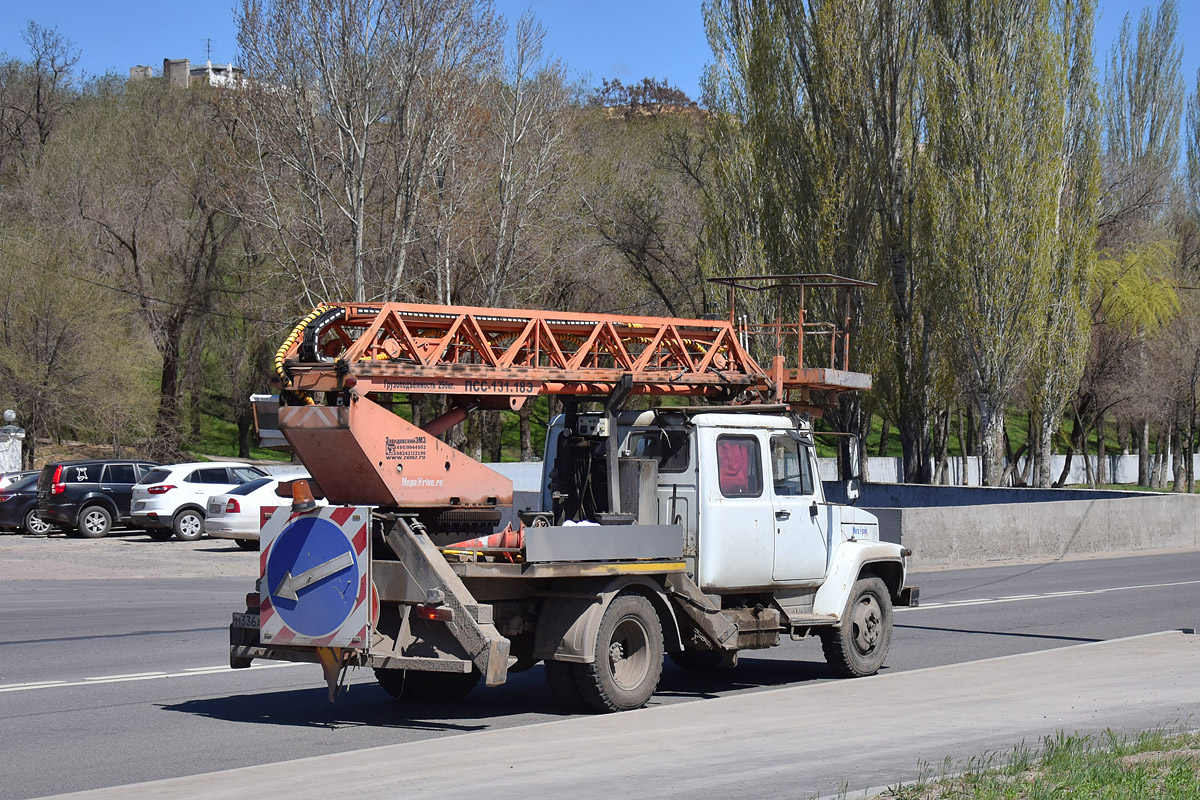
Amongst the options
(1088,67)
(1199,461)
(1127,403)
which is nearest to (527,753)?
(1088,67)

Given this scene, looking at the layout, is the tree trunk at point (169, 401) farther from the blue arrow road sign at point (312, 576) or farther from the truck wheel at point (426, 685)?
the blue arrow road sign at point (312, 576)

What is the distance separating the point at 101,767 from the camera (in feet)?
25.5

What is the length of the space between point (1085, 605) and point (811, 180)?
2448 cm

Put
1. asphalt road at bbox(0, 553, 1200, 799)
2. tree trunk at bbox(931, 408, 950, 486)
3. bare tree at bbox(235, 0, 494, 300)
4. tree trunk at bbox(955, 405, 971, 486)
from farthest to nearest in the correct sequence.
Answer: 1. tree trunk at bbox(955, 405, 971, 486)
2. tree trunk at bbox(931, 408, 950, 486)
3. bare tree at bbox(235, 0, 494, 300)
4. asphalt road at bbox(0, 553, 1200, 799)

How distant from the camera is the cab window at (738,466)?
10602 millimetres

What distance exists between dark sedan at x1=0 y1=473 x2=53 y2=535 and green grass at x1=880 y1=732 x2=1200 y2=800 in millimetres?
27919

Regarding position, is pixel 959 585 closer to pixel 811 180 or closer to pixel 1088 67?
pixel 811 180

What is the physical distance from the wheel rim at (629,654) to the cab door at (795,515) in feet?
5.41

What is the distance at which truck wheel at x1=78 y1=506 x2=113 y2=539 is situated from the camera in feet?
97.4

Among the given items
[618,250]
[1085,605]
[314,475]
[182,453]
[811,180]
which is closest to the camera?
[314,475]

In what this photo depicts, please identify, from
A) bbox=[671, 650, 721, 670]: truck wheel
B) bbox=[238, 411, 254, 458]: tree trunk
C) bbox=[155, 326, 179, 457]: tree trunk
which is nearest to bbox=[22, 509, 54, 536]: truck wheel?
bbox=[155, 326, 179, 457]: tree trunk

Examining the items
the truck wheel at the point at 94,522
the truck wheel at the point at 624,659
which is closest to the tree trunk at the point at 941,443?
the truck wheel at the point at 94,522

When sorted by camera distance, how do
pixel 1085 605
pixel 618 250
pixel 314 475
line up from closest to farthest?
1. pixel 314 475
2. pixel 1085 605
3. pixel 618 250

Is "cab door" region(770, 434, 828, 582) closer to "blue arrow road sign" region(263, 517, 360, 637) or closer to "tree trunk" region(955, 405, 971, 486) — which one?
"blue arrow road sign" region(263, 517, 360, 637)
